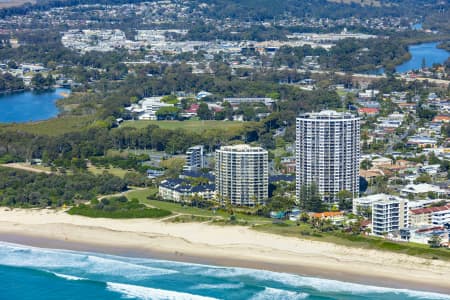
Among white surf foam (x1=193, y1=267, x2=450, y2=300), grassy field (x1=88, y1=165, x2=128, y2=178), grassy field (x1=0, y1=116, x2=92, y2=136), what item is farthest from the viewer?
grassy field (x1=0, y1=116, x2=92, y2=136)

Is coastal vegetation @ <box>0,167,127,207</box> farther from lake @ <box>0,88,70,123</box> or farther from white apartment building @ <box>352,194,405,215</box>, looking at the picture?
lake @ <box>0,88,70,123</box>

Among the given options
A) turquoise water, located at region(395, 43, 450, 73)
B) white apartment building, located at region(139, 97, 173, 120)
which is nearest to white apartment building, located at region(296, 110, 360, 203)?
white apartment building, located at region(139, 97, 173, 120)

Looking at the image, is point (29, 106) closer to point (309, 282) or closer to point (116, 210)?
point (116, 210)

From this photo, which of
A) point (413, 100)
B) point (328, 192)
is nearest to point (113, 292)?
point (328, 192)

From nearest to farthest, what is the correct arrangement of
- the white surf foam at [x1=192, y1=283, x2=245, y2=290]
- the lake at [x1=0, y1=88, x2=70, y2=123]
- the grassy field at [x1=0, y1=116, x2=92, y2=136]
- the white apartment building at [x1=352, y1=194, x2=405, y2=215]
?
the white surf foam at [x1=192, y1=283, x2=245, y2=290] → the white apartment building at [x1=352, y1=194, x2=405, y2=215] → the grassy field at [x1=0, y1=116, x2=92, y2=136] → the lake at [x1=0, y1=88, x2=70, y2=123]

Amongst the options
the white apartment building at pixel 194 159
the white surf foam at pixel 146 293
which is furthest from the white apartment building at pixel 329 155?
the white surf foam at pixel 146 293

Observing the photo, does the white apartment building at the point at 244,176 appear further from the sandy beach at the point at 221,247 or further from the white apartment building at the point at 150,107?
the white apartment building at the point at 150,107
